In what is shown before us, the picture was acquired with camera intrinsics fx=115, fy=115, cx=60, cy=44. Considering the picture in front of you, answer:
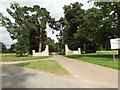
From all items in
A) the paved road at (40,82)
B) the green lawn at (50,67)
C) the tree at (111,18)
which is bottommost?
the green lawn at (50,67)

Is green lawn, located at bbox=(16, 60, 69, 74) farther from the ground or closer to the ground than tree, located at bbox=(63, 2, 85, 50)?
closer to the ground

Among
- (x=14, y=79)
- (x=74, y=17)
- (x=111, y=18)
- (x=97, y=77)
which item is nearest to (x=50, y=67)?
(x=14, y=79)

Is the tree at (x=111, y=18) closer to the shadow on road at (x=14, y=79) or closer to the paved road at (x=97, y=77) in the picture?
the paved road at (x=97, y=77)

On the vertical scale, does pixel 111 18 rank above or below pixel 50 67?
above

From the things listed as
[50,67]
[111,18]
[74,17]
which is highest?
[74,17]

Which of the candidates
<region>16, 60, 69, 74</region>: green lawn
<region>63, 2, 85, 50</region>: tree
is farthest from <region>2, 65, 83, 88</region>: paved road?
<region>63, 2, 85, 50</region>: tree

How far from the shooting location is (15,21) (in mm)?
34469

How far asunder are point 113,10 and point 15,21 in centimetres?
2696

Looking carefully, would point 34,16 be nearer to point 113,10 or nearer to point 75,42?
point 75,42

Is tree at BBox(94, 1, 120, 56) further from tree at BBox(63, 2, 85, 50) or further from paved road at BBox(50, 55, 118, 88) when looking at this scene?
Result: tree at BBox(63, 2, 85, 50)

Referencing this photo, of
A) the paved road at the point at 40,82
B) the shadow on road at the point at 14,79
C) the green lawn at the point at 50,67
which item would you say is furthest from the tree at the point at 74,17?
the paved road at the point at 40,82

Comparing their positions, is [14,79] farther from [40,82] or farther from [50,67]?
[50,67]

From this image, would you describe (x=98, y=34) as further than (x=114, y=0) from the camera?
Yes

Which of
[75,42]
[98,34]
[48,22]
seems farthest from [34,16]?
[98,34]
